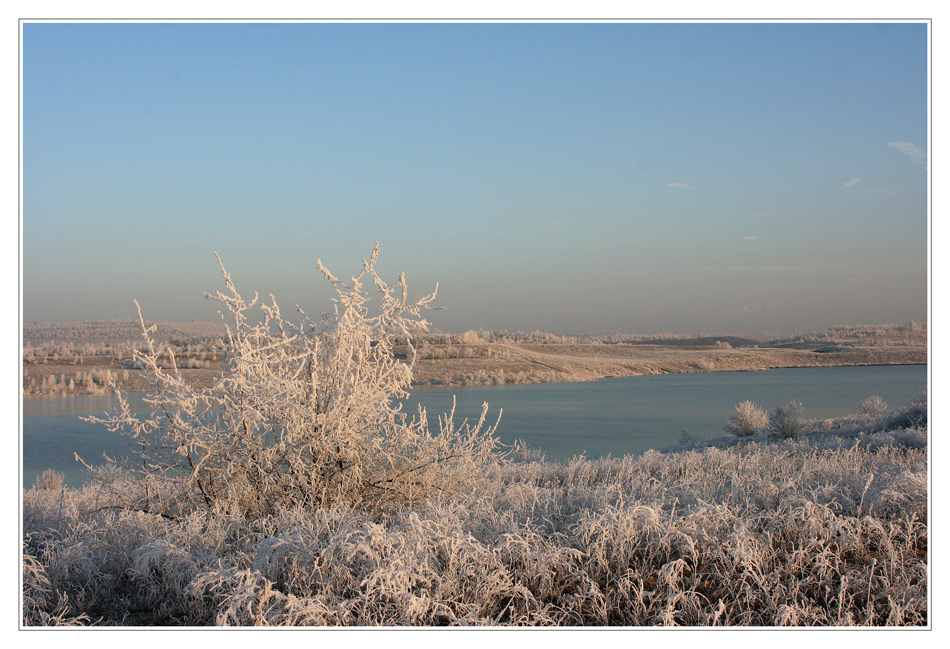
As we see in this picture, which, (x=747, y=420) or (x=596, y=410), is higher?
(x=747, y=420)

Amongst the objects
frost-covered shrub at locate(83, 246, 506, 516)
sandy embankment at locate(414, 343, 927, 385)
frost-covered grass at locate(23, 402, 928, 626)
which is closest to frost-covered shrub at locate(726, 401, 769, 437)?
frost-covered grass at locate(23, 402, 928, 626)

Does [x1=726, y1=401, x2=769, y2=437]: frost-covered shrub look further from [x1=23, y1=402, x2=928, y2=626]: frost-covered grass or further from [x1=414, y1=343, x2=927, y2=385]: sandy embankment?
[x1=414, y1=343, x2=927, y2=385]: sandy embankment

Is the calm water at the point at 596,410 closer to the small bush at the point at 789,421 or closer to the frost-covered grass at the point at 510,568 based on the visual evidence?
the small bush at the point at 789,421

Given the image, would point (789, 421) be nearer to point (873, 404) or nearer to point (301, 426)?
point (873, 404)

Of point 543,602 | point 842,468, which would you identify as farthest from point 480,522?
point 842,468

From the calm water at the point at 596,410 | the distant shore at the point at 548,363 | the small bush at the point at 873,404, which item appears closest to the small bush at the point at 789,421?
the calm water at the point at 596,410

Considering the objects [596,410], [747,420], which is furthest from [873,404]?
[596,410]
